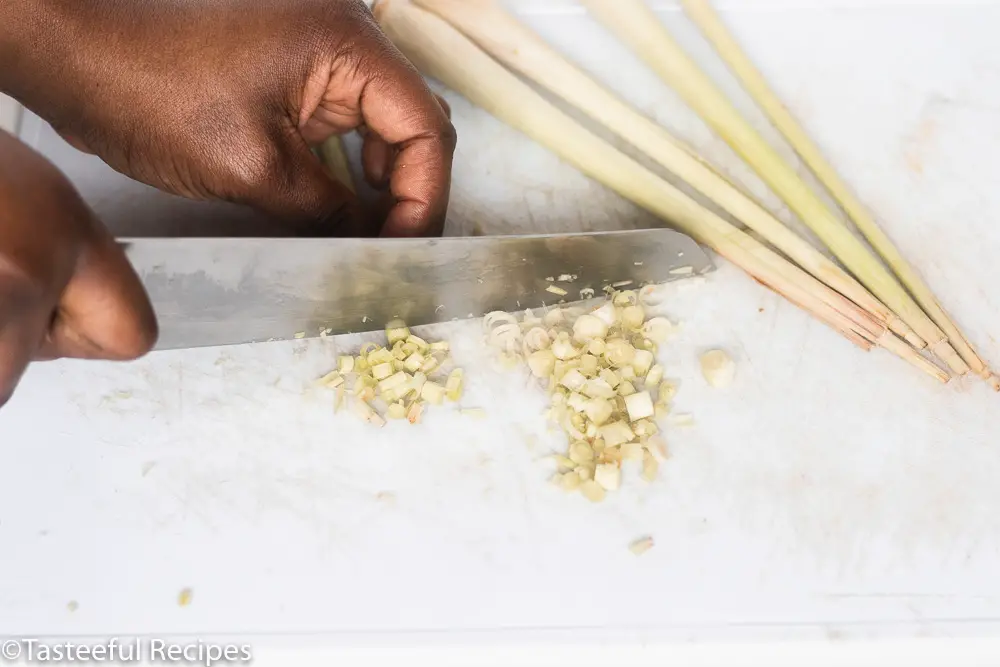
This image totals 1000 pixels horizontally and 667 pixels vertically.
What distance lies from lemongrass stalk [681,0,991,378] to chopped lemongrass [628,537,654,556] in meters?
0.45

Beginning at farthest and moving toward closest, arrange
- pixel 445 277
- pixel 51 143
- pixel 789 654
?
pixel 51 143 → pixel 445 277 → pixel 789 654

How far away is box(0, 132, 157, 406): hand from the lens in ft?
2.12

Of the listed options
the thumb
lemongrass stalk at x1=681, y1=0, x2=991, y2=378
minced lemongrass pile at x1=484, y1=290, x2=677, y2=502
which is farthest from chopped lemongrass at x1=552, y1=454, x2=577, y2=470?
lemongrass stalk at x1=681, y1=0, x2=991, y2=378

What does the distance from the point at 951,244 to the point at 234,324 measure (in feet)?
3.01

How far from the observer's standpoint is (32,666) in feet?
3.05

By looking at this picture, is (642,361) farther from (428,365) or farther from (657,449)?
(428,365)

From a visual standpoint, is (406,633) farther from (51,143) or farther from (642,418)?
(51,143)

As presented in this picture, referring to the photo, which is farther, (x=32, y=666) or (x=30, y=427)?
(x=30, y=427)

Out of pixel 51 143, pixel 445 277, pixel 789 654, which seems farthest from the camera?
pixel 51 143

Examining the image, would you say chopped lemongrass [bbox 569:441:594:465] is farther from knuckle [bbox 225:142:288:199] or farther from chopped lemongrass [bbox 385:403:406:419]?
knuckle [bbox 225:142:288:199]

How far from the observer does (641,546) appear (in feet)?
3.13

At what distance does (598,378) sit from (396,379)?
0.24m

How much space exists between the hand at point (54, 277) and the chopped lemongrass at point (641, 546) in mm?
561

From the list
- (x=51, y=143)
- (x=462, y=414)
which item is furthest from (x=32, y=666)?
(x=51, y=143)
